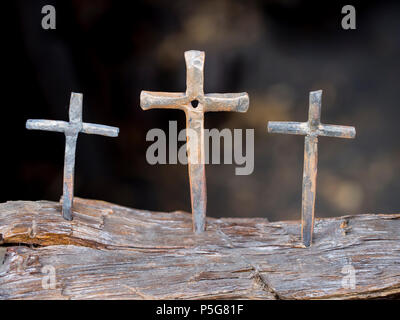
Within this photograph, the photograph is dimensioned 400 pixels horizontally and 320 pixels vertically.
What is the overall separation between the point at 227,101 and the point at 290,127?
0.38m

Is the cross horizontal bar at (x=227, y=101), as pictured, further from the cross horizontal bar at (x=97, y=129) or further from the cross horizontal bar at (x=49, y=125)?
the cross horizontal bar at (x=49, y=125)

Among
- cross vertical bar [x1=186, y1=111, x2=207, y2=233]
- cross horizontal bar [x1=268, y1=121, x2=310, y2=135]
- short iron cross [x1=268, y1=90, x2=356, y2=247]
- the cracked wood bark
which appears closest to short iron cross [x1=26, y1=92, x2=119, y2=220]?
the cracked wood bark

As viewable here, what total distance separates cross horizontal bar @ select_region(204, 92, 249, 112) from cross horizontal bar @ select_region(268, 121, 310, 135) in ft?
0.61

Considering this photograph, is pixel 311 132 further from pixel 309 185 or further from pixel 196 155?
pixel 196 155

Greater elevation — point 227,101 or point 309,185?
point 227,101

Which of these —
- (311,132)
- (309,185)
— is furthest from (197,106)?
(309,185)

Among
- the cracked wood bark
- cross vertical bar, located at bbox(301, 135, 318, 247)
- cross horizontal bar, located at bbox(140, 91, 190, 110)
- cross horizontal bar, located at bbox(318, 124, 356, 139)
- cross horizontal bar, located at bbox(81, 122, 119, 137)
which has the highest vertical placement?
cross horizontal bar, located at bbox(140, 91, 190, 110)

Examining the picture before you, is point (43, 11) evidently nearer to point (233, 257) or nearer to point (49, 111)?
point (49, 111)

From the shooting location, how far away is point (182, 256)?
268 cm

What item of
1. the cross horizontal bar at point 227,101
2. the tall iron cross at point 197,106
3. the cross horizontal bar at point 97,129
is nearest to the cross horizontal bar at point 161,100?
the tall iron cross at point 197,106

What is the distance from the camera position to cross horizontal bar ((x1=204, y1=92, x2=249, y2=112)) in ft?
8.93

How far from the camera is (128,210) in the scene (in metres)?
3.13

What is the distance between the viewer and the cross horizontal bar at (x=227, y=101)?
2.72 meters

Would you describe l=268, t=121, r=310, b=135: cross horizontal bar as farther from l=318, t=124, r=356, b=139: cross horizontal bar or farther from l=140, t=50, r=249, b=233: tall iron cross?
l=140, t=50, r=249, b=233: tall iron cross
